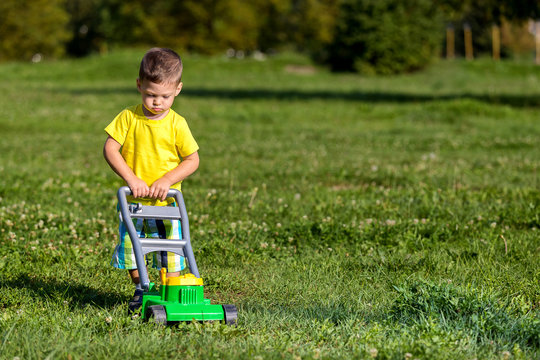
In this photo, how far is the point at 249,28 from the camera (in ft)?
237

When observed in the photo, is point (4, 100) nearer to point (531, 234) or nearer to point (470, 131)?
point (470, 131)

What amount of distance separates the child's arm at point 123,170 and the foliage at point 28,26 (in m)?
71.0

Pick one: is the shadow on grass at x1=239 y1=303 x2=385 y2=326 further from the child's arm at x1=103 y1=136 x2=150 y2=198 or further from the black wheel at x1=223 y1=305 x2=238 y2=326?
the child's arm at x1=103 y1=136 x2=150 y2=198

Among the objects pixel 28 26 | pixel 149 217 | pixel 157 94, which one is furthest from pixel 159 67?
pixel 28 26

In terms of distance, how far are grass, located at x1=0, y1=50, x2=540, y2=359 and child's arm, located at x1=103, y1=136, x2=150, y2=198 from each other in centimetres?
79

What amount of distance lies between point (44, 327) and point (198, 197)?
4.35m

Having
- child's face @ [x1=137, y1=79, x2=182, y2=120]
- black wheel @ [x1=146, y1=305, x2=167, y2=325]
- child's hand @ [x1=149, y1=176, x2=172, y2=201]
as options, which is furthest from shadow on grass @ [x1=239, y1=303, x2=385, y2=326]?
child's face @ [x1=137, y1=79, x2=182, y2=120]

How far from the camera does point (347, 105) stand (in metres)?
24.3

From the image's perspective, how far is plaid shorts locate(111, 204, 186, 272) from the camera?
15.2 feet

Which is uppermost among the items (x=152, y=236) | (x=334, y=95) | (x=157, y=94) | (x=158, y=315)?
(x=157, y=94)

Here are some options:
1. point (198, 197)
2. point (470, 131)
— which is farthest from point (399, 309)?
point (470, 131)

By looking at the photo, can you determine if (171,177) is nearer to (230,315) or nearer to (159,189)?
(159,189)

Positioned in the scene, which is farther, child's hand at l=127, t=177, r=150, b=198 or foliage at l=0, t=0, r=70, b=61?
foliage at l=0, t=0, r=70, b=61

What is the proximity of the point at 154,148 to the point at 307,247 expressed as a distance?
7.98 feet
